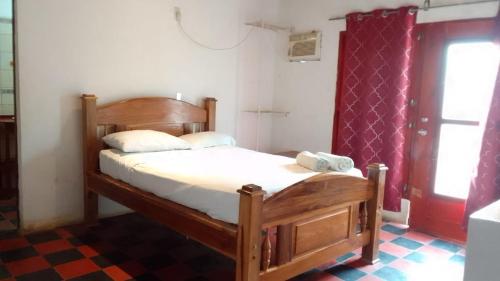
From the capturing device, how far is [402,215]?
3.62 m

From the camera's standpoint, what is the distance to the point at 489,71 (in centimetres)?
292

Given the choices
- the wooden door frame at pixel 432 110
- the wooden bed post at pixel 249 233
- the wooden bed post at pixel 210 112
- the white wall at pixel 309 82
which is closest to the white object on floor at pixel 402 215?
the wooden door frame at pixel 432 110

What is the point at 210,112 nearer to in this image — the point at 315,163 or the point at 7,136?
the point at 315,163

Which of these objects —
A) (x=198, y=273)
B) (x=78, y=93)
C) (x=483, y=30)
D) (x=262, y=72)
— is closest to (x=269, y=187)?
(x=198, y=273)

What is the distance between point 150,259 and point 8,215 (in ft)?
5.27

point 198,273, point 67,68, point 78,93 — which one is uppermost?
point 67,68

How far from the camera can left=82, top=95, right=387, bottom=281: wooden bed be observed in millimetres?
1906

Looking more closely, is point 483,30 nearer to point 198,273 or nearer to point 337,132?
point 337,132

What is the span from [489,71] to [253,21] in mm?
2405

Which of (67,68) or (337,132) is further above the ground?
(67,68)

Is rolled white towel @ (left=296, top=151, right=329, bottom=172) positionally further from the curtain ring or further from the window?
the curtain ring

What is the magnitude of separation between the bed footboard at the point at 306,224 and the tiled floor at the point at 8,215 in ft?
7.31

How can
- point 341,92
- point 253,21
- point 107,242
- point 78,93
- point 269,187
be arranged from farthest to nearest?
point 253,21, point 341,92, point 78,93, point 107,242, point 269,187

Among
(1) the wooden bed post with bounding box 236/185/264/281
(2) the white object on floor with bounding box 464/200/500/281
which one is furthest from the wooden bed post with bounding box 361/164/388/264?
(2) the white object on floor with bounding box 464/200/500/281
